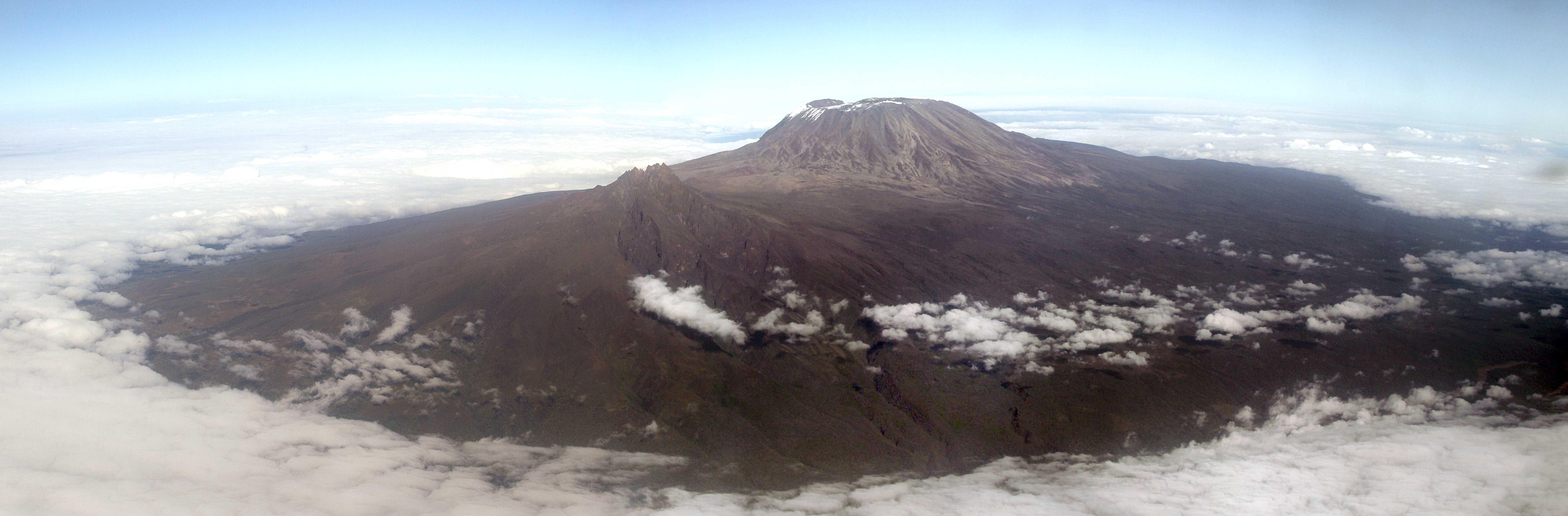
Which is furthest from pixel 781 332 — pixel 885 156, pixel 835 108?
pixel 835 108

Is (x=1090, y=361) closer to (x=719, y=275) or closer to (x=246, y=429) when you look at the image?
(x=719, y=275)

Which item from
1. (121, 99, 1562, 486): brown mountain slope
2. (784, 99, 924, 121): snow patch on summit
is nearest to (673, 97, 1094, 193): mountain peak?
(784, 99, 924, 121): snow patch on summit

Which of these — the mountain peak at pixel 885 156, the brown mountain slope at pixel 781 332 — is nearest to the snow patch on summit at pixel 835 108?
the mountain peak at pixel 885 156

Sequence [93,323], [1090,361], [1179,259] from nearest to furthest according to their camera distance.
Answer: [1090,361], [93,323], [1179,259]

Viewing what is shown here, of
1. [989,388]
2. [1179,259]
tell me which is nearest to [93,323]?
[989,388]

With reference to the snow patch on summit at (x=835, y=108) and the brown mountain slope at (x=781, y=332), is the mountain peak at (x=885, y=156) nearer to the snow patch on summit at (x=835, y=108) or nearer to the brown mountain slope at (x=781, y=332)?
the snow patch on summit at (x=835, y=108)

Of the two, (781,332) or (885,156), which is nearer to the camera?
(781,332)

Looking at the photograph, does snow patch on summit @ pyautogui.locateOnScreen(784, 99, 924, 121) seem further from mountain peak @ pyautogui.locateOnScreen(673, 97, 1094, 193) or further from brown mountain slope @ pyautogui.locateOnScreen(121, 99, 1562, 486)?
brown mountain slope @ pyautogui.locateOnScreen(121, 99, 1562, 486)

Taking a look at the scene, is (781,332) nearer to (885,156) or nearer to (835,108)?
(885,156)
